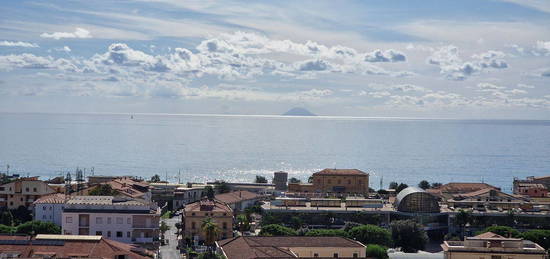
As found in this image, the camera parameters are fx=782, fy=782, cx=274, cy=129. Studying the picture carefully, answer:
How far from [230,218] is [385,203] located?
26005 millimetres

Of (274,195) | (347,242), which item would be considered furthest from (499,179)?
(347,242)

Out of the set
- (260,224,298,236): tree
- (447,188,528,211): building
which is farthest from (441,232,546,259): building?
(447,188,528,211): building

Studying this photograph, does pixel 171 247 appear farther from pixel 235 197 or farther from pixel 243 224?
pixel 235 197

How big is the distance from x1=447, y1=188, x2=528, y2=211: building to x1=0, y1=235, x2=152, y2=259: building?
5199 cm

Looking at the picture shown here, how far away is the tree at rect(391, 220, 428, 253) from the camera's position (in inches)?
2931

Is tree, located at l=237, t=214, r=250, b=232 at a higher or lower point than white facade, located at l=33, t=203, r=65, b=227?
lower

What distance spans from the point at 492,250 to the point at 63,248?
86.3ft

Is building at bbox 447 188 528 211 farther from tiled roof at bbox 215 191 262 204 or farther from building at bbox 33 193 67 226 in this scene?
building at bbox 33 193 67 226

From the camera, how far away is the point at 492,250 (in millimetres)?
48031

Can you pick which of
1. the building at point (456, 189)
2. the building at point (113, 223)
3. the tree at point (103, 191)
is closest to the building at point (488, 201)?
the building at point (456, 189)

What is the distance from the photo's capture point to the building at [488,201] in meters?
92.6

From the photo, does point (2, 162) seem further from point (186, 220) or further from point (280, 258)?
point (280, 258)

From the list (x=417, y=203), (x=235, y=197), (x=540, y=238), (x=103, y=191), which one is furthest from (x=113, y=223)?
(x=540, y=238)

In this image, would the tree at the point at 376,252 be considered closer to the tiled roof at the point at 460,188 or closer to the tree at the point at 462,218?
the tree at the point at 462,218
